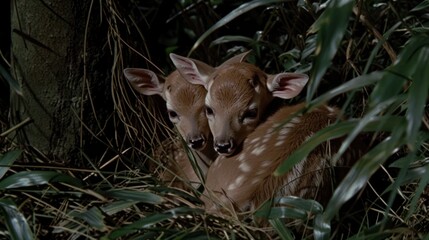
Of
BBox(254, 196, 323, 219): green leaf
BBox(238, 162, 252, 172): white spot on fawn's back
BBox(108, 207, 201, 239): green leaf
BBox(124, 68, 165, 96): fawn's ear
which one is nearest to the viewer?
BBox(108, 207, 201, 239): green leaf

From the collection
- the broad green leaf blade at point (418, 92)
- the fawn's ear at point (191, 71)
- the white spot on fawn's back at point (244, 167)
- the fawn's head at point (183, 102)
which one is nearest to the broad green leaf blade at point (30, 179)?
the white spot on fawn's back at point (244, 167)

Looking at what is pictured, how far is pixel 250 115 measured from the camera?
3.04 m

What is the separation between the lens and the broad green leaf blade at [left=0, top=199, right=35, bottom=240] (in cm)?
230

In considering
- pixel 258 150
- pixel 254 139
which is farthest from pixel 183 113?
pixel 258 150

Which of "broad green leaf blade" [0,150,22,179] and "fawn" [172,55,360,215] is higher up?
"broad green leaf blade" [0,150,22,179]

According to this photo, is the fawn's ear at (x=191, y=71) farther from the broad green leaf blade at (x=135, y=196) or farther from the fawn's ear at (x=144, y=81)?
the broad green leaf blade at (x=135, y=196)

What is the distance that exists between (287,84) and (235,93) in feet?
0.75

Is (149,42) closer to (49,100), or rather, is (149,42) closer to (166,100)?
(166,100)

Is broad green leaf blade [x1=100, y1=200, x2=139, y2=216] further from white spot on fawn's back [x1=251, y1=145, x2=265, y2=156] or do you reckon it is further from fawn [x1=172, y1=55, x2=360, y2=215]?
white spot on fawn's back [x1=251, y1=145, x2=265, y2=156]

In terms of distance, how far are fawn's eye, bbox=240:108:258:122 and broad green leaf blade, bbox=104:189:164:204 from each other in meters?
0.60

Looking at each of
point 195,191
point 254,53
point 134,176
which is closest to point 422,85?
point 195,191

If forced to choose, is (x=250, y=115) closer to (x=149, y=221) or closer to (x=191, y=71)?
(x=191, y=71)

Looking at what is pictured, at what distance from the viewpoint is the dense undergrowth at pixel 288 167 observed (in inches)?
76.7

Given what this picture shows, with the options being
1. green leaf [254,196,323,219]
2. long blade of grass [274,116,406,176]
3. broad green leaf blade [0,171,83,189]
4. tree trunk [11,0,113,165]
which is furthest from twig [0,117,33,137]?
long blade of grass [274,116,406,176]
